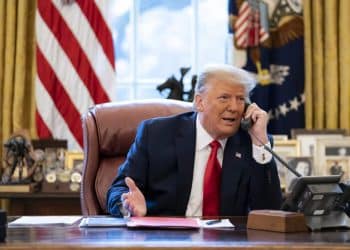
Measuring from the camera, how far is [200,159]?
2.65m

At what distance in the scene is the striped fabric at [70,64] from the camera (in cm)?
419

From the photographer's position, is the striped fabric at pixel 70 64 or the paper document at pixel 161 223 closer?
the paper document at pixel 161 223

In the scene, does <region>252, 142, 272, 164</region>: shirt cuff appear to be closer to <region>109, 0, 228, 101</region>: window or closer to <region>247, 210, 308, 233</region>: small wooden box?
<region>247, 210, 308, 233</region>: small wooden box

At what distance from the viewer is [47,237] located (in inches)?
65.7

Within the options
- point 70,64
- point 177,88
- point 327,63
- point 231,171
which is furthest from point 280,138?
point 231,171

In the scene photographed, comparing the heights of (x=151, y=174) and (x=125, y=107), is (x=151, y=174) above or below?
below

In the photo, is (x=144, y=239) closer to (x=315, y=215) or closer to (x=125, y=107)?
(x=315, y=215)

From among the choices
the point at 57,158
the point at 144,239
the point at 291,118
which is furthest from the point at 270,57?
the point at 144,239

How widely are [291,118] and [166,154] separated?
5.68ft

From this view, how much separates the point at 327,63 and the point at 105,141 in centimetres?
179

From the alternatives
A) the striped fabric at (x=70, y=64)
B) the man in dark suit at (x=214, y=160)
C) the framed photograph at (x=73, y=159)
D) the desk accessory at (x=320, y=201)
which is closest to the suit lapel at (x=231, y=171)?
the man in dark suit at (x=214, y=160)

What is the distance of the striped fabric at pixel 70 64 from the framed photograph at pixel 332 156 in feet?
4.40

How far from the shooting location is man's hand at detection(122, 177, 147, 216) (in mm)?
2225

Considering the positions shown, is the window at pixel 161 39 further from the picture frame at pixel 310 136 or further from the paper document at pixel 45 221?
the paper document at pixel 45 221
